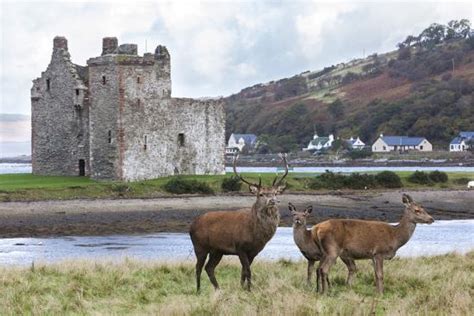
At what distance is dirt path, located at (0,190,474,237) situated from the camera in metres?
32.8

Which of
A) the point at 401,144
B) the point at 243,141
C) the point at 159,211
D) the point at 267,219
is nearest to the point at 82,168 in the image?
the point at 159,211

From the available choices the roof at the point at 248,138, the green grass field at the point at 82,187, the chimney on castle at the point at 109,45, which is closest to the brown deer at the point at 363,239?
the green grass field at the point at 82,187

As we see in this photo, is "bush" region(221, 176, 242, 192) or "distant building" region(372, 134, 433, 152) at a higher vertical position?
"distant building" region(372, 134, 433, 152)

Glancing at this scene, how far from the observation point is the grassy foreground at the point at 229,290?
11.5 meters

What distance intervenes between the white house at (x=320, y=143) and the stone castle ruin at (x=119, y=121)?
92700 mm

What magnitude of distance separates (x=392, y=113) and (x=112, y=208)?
113 metres

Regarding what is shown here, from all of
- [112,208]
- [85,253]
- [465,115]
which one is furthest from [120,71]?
[465,115]

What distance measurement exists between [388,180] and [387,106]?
320 feet

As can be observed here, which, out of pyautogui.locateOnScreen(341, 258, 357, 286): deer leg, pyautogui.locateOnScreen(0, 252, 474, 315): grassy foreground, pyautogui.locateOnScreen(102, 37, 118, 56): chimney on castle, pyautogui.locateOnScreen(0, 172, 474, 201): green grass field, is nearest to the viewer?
pyautogui.locateOnScreen(0, 252, 474, 315): grassy foreground

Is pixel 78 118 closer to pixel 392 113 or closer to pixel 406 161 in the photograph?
pixel 406 161

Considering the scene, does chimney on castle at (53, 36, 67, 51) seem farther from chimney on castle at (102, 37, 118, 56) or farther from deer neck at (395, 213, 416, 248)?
deer neck at (395, 213, 416, 248)

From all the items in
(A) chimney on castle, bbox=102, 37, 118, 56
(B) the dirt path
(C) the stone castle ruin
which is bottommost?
(B) the dirt path

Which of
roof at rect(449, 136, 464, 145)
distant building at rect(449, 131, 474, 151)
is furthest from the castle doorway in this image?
roof at rect(449, 136, 464, 145)

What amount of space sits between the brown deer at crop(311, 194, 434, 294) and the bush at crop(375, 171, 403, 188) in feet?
120
